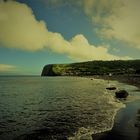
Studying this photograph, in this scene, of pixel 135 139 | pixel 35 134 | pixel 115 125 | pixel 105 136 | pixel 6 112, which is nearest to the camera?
pixel 135 139

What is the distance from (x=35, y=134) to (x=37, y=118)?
8689 millimetres

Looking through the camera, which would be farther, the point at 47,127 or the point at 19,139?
the point at 47,127

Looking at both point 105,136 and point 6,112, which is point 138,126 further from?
point 6,112

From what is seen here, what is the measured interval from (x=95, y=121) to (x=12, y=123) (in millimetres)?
11117

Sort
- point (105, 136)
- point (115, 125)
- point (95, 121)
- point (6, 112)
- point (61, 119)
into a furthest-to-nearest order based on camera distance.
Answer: point (6, 112)
point (61, 119)
point (95, 121)
point (115, 125)
point (105, 136)

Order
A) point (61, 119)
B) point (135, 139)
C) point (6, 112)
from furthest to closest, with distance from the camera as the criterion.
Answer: point (6, 112), point (61, 119), point (135, 139)

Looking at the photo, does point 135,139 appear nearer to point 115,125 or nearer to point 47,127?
point 115,125

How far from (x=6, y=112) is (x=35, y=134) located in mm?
15788

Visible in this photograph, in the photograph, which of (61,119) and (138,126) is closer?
(138,126)

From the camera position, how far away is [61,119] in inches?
1247

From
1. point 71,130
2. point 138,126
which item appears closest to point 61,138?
point 71,130

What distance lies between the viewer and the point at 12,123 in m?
29.7

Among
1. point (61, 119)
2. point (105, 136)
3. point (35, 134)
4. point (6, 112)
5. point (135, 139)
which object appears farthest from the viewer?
point (6, 112)

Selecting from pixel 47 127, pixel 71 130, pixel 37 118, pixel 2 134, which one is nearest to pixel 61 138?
pixel 71 130
